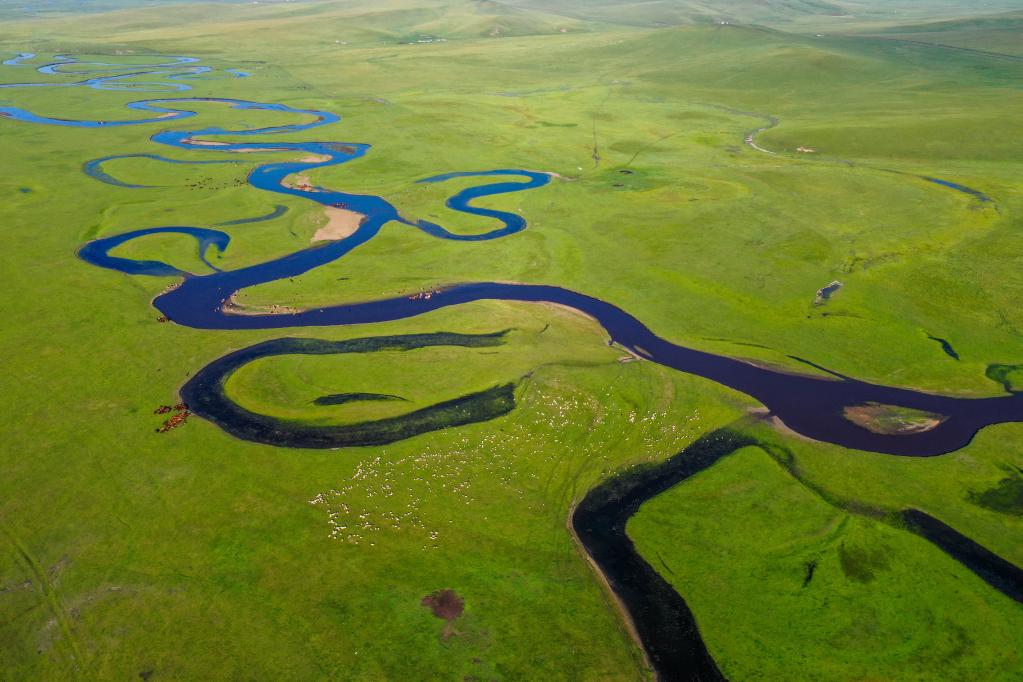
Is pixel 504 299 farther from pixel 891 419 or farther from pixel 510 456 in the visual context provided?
pixel 891 419

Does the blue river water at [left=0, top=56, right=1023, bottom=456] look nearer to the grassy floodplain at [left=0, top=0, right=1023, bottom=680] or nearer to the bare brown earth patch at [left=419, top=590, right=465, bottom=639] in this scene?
the grassy floodplain at [left=0, top=0, right=1023, bottom=680]

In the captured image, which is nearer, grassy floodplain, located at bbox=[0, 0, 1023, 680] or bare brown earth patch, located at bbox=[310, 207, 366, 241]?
grassy floodplain, located at bbox=[0, 0, 1023, 680]

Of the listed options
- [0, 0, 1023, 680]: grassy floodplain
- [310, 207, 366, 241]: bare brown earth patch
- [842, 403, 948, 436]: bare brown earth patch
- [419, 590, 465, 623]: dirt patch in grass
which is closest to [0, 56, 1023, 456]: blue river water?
[842, 403, 948, 436]: bare brown earth patch

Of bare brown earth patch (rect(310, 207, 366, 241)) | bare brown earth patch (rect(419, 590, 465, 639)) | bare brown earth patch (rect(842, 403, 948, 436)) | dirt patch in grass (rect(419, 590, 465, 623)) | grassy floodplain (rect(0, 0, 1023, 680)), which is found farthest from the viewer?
bare brown earth patch (rect(310, 207, 366, 241))

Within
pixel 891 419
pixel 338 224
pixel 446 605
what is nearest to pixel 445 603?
pixel 446 605

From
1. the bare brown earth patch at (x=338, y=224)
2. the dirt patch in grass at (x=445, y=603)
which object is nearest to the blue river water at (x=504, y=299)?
the bare brown earth patch at (x=338, y=224)

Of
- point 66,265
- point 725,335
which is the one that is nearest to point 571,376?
point 725,335

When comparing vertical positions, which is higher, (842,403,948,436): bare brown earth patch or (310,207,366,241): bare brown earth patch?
(310,207,366,241): bare brown earth patch

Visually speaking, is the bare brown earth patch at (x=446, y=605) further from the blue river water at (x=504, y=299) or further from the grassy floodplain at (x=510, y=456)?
the blue river water at (x=504, y=299)

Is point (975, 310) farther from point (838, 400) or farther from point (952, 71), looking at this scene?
point (952, 71)

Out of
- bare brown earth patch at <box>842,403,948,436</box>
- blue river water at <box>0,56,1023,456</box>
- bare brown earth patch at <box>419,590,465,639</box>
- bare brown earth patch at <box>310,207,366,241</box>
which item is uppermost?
bare brown earth patch at <box>310,207,366,241</box>
